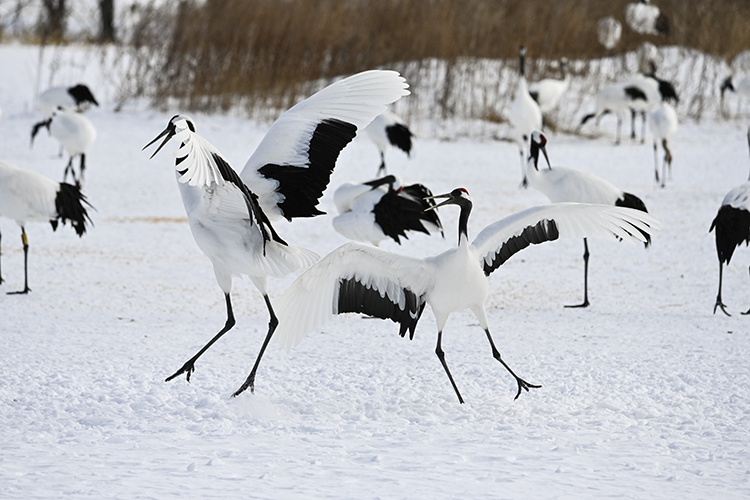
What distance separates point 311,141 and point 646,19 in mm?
19071

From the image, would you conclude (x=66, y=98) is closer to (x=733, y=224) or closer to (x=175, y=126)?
(x=175, y=126)

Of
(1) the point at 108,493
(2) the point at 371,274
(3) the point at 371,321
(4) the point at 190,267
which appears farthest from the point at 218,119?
(1) the point at 108,493

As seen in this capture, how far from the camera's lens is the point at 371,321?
5633 mm

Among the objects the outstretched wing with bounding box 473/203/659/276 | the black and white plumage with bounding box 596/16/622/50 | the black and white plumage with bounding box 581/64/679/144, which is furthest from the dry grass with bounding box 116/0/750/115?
the outstretched wing with bounding box 473/203/659/276

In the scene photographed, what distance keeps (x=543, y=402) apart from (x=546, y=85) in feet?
37.5

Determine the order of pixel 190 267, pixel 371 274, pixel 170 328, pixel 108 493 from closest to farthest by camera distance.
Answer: pixel 108 493 → pixel 371 274 → pixel 170 328 → pixel 190 267

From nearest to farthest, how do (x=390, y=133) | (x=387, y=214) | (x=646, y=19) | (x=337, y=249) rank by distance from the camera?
(x=337, y=249) < (x=387, y=214) < (x=390, y=133) < (x=646, y=19)

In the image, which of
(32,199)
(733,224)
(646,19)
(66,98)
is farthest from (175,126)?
(646,19)

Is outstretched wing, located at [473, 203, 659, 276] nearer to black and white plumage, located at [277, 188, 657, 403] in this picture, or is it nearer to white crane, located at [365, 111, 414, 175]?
black and white plumage, located at [277, 188, 657, 403]

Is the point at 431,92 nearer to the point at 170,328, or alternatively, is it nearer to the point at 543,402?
the point at 170,328

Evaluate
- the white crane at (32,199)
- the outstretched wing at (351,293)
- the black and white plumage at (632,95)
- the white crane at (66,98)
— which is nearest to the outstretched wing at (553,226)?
the outstretched wing at (351,293)

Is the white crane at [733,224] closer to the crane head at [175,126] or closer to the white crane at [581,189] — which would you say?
the white crane at [581,189]

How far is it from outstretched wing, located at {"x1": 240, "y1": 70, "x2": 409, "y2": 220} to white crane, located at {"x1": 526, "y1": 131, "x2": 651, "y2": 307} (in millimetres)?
2354

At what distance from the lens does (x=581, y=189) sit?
19.9ft
